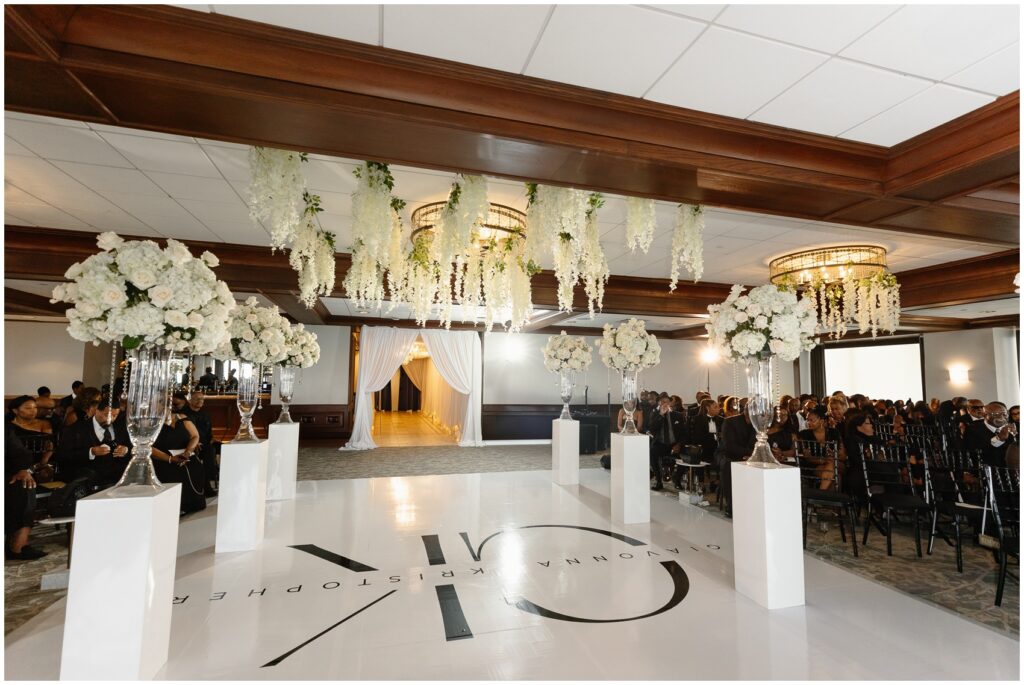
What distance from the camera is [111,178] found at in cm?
393

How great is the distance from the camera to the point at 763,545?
10.2ft

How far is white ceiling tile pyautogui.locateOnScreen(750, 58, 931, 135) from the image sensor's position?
244 cm

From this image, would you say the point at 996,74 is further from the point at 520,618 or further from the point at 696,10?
the point at 520,618

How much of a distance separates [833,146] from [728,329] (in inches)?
50.9

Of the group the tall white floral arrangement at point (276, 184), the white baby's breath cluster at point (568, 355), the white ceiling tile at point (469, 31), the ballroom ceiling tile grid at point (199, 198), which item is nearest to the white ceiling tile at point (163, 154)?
the ballroom ceiling tile grid at point (199, 198)

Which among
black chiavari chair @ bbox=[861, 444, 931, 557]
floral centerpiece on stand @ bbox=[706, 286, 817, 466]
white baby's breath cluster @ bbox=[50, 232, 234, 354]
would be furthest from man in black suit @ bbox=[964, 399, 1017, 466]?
white baby's breath cluster @ bbox=[50, 232, 234, 354]

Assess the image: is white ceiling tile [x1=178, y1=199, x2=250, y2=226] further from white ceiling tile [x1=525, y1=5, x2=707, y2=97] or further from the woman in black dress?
white ceiling tile [x1=525, y1=5, x2=707, y2=97]

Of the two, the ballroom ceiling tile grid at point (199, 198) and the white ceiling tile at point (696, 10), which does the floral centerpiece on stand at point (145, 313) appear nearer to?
the ballroom ceiling tile grid at point (199, 198)

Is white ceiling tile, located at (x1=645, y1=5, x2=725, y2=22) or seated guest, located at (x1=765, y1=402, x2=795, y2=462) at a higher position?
white ceiling tile, located at (x1=645, y1=5, x2=725, y2=22)

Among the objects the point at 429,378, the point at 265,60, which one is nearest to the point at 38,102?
the point at 265,60

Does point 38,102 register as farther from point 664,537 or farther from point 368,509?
point 664,537

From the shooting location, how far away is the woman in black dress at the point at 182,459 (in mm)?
5051

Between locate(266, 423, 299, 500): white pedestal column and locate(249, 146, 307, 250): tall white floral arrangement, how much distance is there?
3206 millimetres

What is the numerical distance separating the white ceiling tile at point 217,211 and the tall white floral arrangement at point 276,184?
1.38 meters
